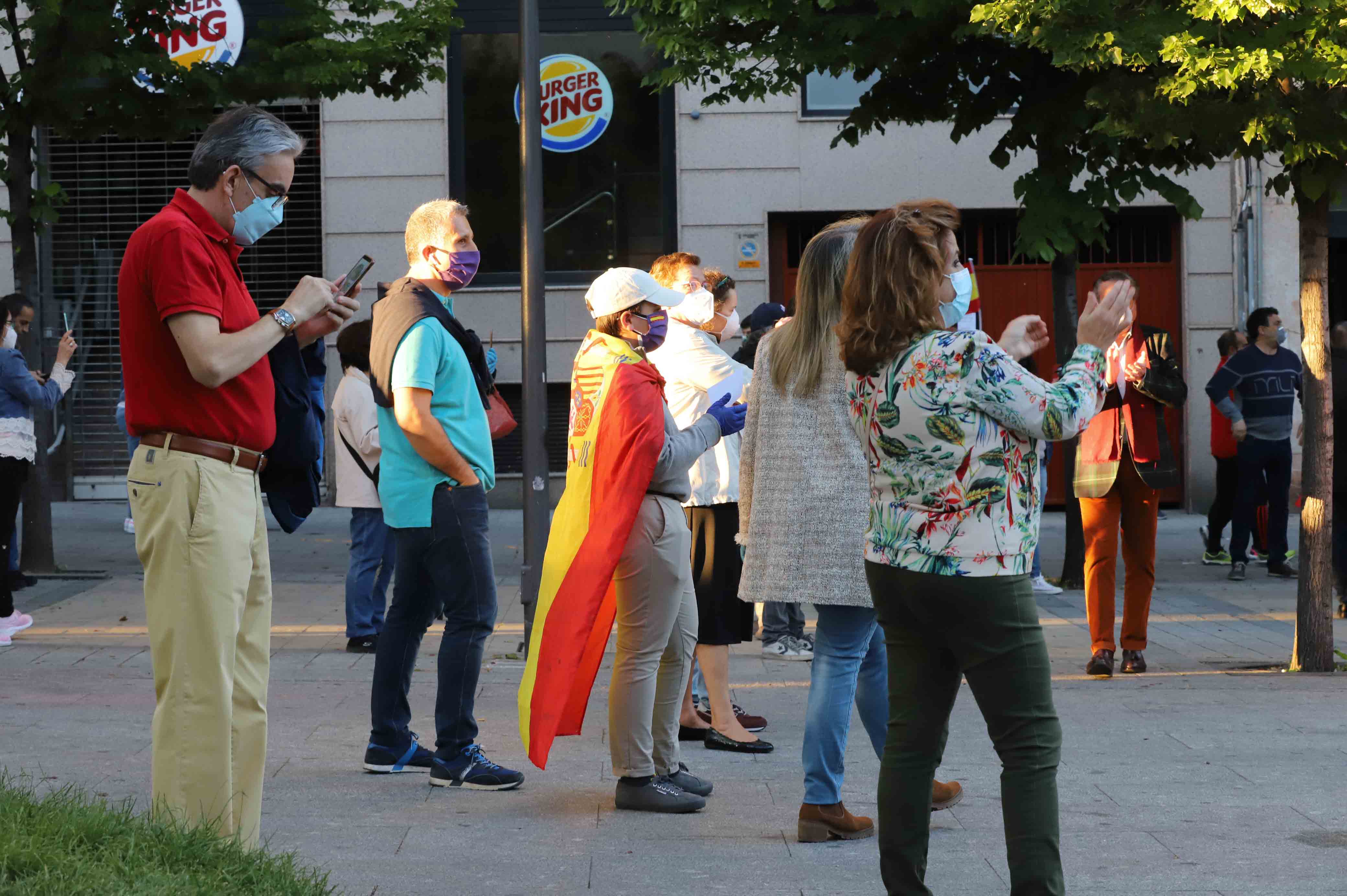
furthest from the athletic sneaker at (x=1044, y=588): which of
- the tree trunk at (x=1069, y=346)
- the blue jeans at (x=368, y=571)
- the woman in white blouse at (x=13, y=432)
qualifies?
the woman in white blouse at (x=13, y=432)

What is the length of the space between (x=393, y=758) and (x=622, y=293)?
1.98m

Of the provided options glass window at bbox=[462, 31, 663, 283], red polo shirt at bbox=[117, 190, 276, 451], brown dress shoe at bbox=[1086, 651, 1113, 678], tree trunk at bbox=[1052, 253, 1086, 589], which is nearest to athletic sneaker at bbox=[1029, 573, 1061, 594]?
tree trunk at bbox=[1052, 253, 1086, 589]

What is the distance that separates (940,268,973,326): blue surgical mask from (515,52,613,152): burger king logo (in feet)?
34.2

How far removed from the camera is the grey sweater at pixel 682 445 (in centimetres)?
525

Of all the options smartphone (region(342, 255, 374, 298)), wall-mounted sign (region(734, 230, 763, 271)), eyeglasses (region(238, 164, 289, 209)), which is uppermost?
wall-mounted sign (region(734, 230, 763, 271))

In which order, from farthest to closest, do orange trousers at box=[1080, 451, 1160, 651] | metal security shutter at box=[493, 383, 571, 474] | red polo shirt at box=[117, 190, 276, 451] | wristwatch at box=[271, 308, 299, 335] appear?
metal security shutter at box=[493, 383, 571, 474]
orange trousers at box=[1080, 451, 1160, 651]
wristwatch at box=[271, 308, 299, 335]
red polo shirt at box=[117, 190, 276, 451]

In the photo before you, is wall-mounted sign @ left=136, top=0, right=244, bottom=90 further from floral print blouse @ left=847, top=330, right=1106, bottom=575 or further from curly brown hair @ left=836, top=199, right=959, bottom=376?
floral print blouse @ left=847, top=330, right=1106, bottom=575

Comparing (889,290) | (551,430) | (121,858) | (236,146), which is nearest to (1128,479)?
(889,290)

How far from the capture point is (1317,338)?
7969mm

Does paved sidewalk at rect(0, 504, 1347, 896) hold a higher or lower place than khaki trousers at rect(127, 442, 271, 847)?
lower

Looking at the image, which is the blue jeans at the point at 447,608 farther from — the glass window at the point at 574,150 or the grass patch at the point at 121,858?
the glass window at the point at 574,150

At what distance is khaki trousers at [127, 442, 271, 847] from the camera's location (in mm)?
3898

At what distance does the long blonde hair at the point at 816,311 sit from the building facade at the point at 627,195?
11.7 meters

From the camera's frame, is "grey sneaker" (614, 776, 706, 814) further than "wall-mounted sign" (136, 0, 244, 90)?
No
